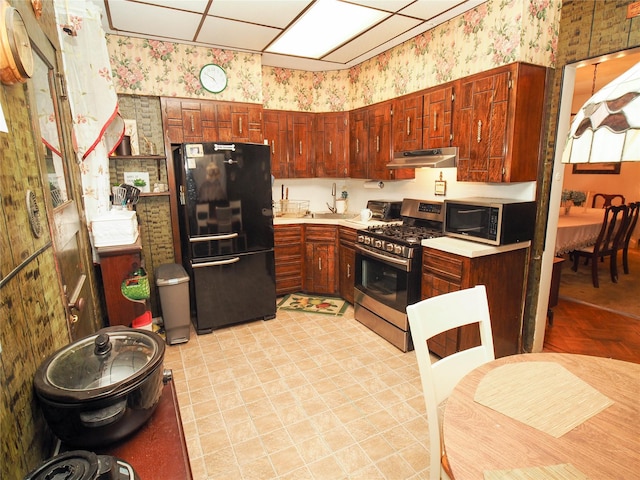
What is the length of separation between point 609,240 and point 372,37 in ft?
12.9

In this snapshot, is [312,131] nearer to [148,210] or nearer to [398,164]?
[398,164]

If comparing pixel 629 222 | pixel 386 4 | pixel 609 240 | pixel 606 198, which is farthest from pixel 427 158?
pixel 606 198

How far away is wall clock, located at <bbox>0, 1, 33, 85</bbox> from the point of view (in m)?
0.89

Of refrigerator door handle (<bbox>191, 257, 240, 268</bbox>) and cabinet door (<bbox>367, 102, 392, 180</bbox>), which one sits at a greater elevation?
cabinet door (<bbox>367, 102, 392, 180</bbox>)

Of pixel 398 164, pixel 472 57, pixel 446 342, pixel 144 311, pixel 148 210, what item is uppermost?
pixel 472 57


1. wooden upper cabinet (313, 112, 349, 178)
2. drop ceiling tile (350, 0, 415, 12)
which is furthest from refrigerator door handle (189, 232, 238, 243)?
drop ceiling tile (350, 0, 415, 12)

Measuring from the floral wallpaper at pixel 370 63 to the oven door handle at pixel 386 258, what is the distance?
1583 millimetres

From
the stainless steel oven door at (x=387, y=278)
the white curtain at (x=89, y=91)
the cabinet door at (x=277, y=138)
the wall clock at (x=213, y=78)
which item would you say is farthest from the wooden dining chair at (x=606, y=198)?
the white curtain at (x=89, y=91)

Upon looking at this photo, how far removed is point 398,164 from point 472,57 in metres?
1.03

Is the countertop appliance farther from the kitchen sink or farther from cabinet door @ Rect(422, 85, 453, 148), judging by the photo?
cabinet door @ Rect(422, 85, 453, 148)

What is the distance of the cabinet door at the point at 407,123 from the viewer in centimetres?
316

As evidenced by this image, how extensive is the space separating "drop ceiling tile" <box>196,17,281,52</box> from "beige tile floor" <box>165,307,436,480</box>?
2.72 metres

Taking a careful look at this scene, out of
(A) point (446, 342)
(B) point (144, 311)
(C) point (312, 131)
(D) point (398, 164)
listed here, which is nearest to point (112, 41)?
(C) point (312, 131)

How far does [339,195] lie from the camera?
4.79 metres
